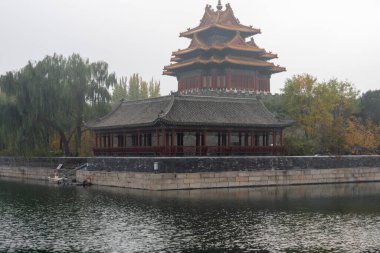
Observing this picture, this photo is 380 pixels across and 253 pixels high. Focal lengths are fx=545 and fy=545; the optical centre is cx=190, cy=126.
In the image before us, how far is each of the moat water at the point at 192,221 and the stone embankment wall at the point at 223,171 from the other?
67.4 inches

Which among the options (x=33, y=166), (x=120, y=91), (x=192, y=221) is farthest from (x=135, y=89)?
(x=192, y=221)

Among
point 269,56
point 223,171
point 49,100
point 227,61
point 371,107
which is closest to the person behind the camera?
point 223,171

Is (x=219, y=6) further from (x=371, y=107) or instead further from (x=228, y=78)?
(x=371, y=107)

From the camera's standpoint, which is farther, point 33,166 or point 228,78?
point 228,78

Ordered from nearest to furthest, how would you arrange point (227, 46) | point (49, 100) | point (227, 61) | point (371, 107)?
1. point (49, 100)
2. point (227, 61)
3. point (227, 46)
4. point (371, 107)

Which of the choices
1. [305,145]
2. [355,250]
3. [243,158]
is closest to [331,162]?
[305,145]

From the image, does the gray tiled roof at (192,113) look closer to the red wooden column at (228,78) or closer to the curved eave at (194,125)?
the curved eave at (194,125)

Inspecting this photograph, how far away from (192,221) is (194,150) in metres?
15.9

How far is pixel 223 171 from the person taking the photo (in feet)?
126

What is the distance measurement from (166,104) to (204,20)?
75.3 feet

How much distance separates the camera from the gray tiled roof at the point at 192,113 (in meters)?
40.5

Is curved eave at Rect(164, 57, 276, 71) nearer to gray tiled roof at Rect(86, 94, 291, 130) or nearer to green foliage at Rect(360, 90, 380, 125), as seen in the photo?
gray tiled roof at Rect(86, 94, 291, 130)

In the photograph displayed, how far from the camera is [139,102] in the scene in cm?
4694

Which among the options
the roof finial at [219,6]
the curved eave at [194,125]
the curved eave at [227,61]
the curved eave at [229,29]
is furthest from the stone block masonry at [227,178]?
the roof finial at [219,6]
